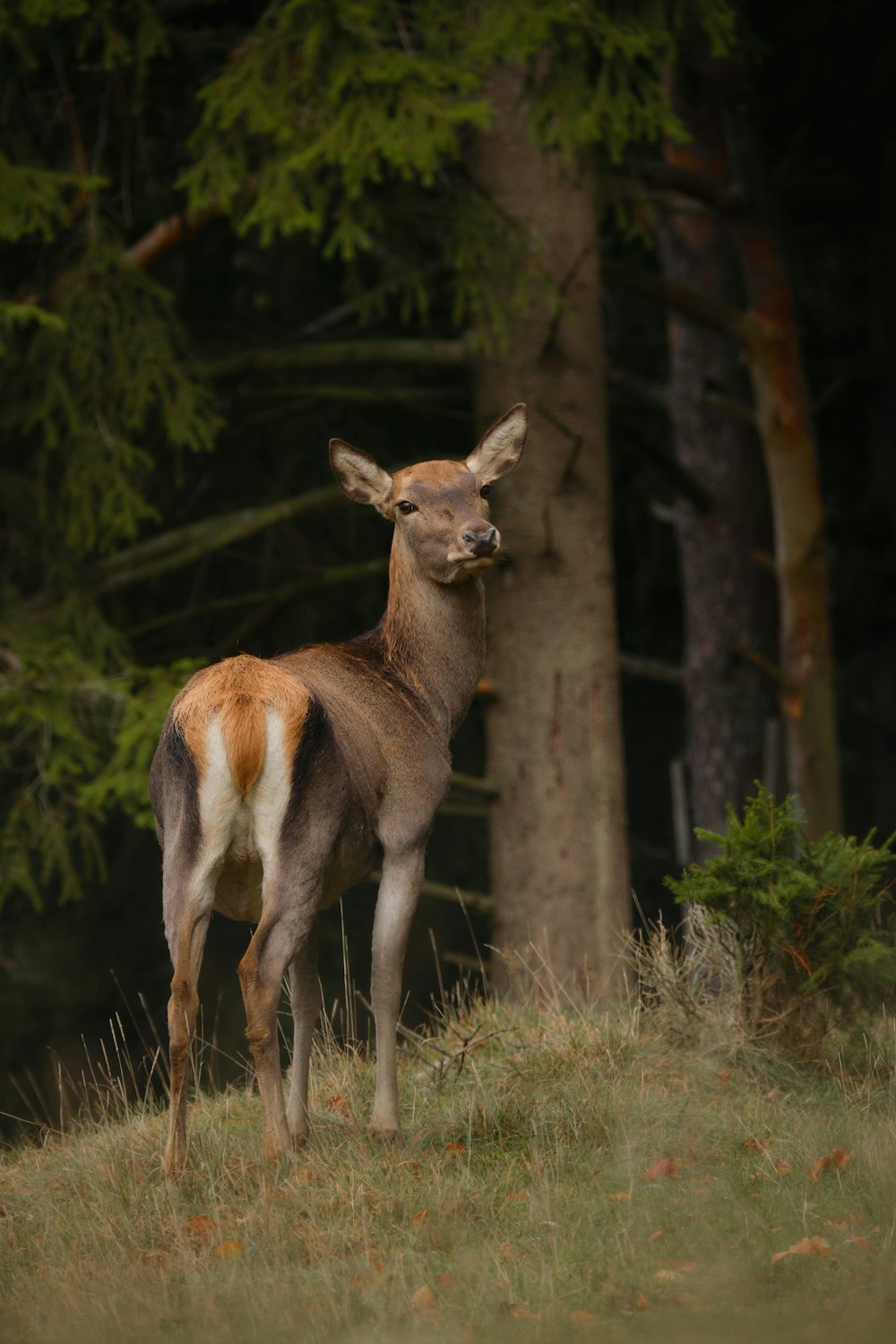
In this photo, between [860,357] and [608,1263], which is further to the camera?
[860,357]

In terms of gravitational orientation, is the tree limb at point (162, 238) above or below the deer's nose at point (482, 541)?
above

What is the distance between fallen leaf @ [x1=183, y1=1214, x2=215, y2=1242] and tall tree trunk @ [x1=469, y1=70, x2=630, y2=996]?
503cm

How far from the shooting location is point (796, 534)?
1241 centimetres

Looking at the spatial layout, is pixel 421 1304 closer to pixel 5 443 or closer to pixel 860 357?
pixel 5 443

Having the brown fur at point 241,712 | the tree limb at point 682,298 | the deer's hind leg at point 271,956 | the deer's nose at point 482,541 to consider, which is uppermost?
the tree limb at point 682,298

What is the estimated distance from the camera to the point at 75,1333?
4633 mm

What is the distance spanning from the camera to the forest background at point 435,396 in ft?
29.9

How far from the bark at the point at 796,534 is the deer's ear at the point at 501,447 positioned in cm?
591

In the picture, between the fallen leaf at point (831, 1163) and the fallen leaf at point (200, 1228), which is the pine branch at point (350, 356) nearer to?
the fallen leaf at point (831, 1163)

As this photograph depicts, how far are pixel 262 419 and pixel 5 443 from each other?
1.71 m

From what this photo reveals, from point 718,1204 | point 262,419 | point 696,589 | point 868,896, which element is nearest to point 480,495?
point 868,896

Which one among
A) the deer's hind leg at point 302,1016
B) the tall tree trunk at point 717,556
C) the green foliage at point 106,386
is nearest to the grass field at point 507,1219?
the deer's hind leg at point 302,1016

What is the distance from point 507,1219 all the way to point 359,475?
2.84 metres

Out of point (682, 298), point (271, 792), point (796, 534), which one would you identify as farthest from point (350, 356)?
point (271, 792)
